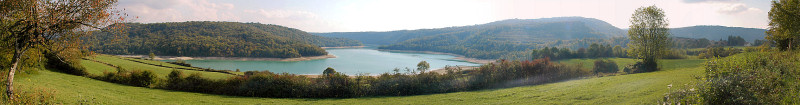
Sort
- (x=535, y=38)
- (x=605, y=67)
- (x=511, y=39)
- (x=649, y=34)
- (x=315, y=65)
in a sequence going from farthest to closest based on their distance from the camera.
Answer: (x=511, y=39) → (x=535, y=38) → (x=315, y=65) → (x=605, y=67) → (x=649, y=34)

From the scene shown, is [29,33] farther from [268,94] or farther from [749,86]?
[749,86]

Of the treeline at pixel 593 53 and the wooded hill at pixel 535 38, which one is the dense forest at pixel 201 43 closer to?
the wooded hill at pixel 535 38

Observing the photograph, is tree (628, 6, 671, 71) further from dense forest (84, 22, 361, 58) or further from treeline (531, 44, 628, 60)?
dense forest (84, 22, 361, 58)

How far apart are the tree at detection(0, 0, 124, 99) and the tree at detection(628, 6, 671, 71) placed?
110ft

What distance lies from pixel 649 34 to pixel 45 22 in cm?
3557

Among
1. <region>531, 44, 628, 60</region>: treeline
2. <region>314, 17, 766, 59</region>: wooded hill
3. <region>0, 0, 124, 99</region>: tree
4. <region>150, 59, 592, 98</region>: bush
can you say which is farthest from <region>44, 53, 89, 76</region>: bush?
<region>314, 17, 766, 59</region>: wooded hill

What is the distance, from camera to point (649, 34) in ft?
97.0

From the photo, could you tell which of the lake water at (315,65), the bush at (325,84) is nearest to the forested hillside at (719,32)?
the lake water at (315,65)

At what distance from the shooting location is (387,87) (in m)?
20.0

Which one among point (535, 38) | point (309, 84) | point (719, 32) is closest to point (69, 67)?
point (309, 84)

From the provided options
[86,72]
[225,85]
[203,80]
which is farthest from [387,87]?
[86,72]

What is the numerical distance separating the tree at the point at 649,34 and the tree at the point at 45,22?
33.5 meters

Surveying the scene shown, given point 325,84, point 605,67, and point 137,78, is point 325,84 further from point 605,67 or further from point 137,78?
point 605,67

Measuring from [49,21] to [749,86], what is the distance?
1518 cm
